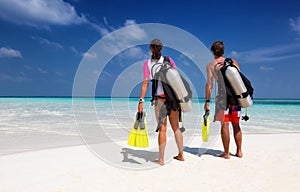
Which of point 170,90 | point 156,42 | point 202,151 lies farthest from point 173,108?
point 202,151

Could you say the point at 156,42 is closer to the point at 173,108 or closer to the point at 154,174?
the point at 173,108

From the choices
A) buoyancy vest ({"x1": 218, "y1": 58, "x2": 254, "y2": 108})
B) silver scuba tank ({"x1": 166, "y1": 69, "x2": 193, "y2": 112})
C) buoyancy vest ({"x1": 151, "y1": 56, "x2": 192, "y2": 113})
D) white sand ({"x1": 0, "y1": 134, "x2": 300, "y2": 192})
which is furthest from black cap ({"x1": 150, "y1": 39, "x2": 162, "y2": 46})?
white sand ({"x1": 0, "y1": 134, "x2": 300, "y2": 192})

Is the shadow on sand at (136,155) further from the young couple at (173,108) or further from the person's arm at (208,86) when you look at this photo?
the person's arm at (208,86)

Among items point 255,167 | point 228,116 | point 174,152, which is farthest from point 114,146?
point 255,167

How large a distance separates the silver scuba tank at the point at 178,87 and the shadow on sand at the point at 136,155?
1081 millimetres

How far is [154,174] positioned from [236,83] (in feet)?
5.97

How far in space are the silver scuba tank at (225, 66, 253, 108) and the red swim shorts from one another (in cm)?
18

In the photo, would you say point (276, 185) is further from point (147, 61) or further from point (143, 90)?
point (147, 61)

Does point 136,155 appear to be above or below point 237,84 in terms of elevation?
below

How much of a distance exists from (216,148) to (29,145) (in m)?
3.92

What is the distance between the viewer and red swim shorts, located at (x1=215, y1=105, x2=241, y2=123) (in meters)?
4.02

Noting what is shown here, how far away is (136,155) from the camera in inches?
173

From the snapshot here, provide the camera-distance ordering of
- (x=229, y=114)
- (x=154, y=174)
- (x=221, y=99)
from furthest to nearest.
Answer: (x=229, y=114)
(x=221, y=99)
(x=154, y=174)

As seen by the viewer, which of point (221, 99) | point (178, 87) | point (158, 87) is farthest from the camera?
point (221, 99)
